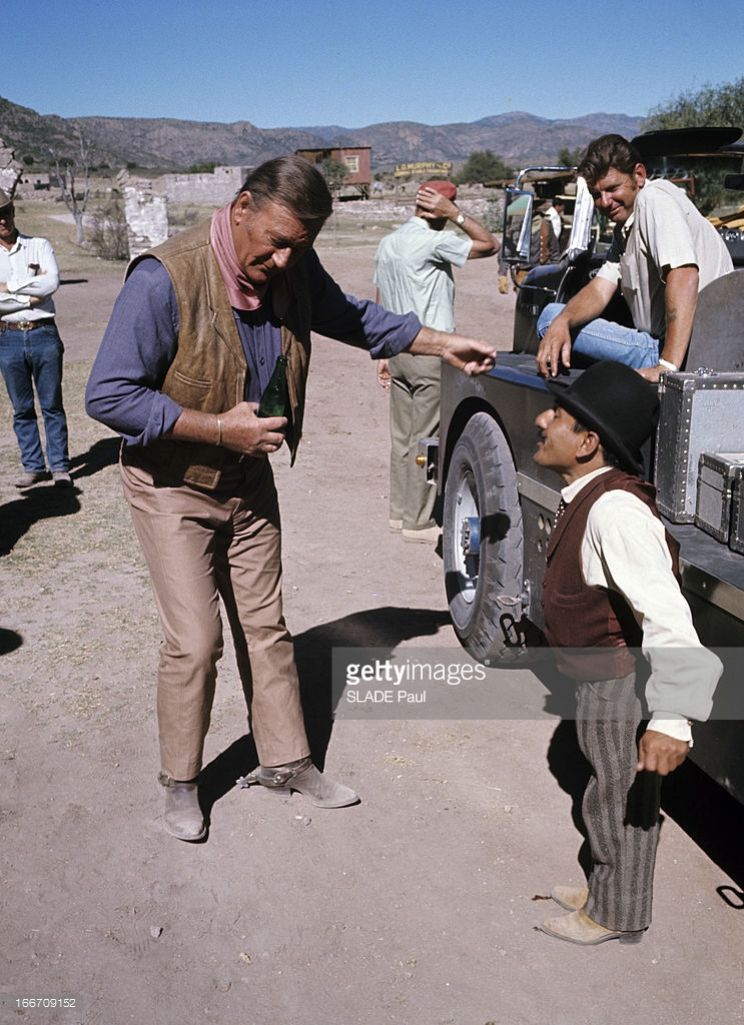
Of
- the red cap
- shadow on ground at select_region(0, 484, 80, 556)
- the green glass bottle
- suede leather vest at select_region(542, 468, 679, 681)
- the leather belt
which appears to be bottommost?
shadow on ground at select_region(0, 484, 80, 556)

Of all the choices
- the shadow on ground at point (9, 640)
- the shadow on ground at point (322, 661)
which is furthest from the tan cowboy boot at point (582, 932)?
the shadow on ground at point (9, 640)

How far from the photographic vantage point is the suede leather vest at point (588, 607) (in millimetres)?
2621

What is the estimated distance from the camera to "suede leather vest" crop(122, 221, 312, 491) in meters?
3.01

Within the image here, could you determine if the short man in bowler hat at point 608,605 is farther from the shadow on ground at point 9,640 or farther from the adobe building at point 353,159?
the adobe building at point 353,159

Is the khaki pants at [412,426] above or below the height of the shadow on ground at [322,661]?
above

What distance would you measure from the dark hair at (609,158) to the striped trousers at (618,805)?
2.07 m

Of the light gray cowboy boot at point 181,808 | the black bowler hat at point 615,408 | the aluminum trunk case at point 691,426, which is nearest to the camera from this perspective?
the black bowler hat at point 615,408

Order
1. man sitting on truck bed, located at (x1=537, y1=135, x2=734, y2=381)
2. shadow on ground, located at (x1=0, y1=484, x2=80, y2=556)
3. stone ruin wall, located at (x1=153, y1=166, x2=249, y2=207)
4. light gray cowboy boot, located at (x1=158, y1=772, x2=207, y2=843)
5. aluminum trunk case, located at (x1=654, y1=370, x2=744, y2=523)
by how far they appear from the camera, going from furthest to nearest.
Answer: stone ruin wall, located at (x1=153, y1=166, x2=249, y2=207)
shadow on ground, located at (x1=0, y1=484, x2=80, y2=556)
man sitting on truck bed, located at (x1=537, y1=135, x2=734, y2=381)
light gray cowboy boot, located at (x1=158, y1=772, x2=207, y2=843)
aluminum trunk case, located at (x1=654, y1=370, x2=744, y2=523)

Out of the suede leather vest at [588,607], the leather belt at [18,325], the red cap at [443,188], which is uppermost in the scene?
the red cap at [443,188]

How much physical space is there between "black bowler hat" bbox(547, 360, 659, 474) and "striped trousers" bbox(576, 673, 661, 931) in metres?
0.59

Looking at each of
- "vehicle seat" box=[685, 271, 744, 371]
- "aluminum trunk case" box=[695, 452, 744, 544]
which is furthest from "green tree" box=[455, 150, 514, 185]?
"aluminum trunk case" box=[695, 452, 744, 544]

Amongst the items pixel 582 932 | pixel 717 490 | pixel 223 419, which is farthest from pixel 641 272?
pixel 582 932

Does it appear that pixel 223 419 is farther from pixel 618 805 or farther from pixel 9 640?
pixel 9 640

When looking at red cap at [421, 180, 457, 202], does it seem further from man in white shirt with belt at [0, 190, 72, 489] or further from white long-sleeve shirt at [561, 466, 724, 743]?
white long-sleeve shirt at [561, 466, 724, 743]
